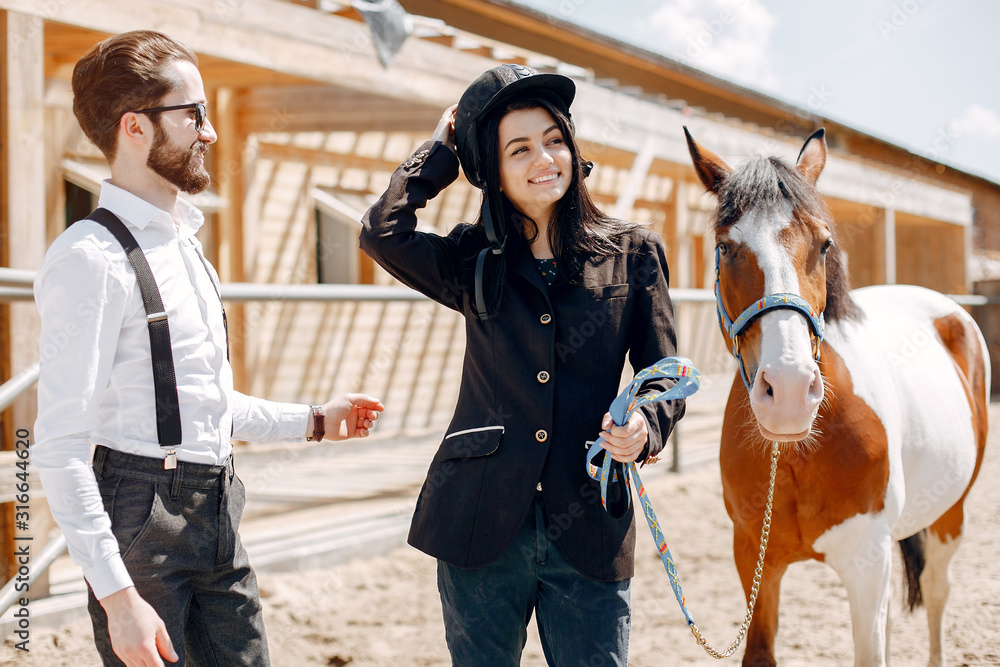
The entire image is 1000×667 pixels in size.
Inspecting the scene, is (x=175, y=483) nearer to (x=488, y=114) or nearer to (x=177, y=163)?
(x=177, y=163)

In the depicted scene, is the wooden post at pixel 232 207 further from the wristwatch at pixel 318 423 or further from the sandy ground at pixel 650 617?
the wristwatch at pixel 318 423

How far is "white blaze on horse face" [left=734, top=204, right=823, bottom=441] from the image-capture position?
1680 mm

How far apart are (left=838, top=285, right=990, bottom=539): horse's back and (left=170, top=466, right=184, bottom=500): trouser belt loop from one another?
1873mm

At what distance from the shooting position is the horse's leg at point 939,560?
3.09 m

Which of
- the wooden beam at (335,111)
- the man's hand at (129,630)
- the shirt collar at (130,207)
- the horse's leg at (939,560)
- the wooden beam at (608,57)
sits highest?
the wooden beam at (608,57)

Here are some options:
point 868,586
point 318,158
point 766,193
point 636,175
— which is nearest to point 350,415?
point 766,193

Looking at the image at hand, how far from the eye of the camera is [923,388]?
2.67 metres

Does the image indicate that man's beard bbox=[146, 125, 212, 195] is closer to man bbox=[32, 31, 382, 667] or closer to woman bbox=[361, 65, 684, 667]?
man bbox=[32, 31, 382, 667]

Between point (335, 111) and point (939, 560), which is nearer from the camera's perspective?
point (939, 560)

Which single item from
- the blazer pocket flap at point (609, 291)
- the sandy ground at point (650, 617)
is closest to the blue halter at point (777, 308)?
the blazer pocket flap at point (609, 291)

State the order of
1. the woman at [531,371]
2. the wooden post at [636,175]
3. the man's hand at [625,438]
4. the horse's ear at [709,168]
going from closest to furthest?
the man's hand at [625,438]
the woman at [531,371]
the horse's ear at [709,168]
the wooden post at [636,175]

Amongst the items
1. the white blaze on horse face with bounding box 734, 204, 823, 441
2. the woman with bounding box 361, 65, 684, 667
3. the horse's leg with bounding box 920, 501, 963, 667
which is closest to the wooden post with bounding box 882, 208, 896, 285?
the horse's leg with bounding box 920, 501, 963, 667

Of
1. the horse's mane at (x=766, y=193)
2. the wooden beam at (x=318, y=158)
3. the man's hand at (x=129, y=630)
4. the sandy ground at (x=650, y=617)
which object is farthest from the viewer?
the wooden beam at (x=318, y=158)

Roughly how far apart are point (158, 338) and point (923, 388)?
2501mm
